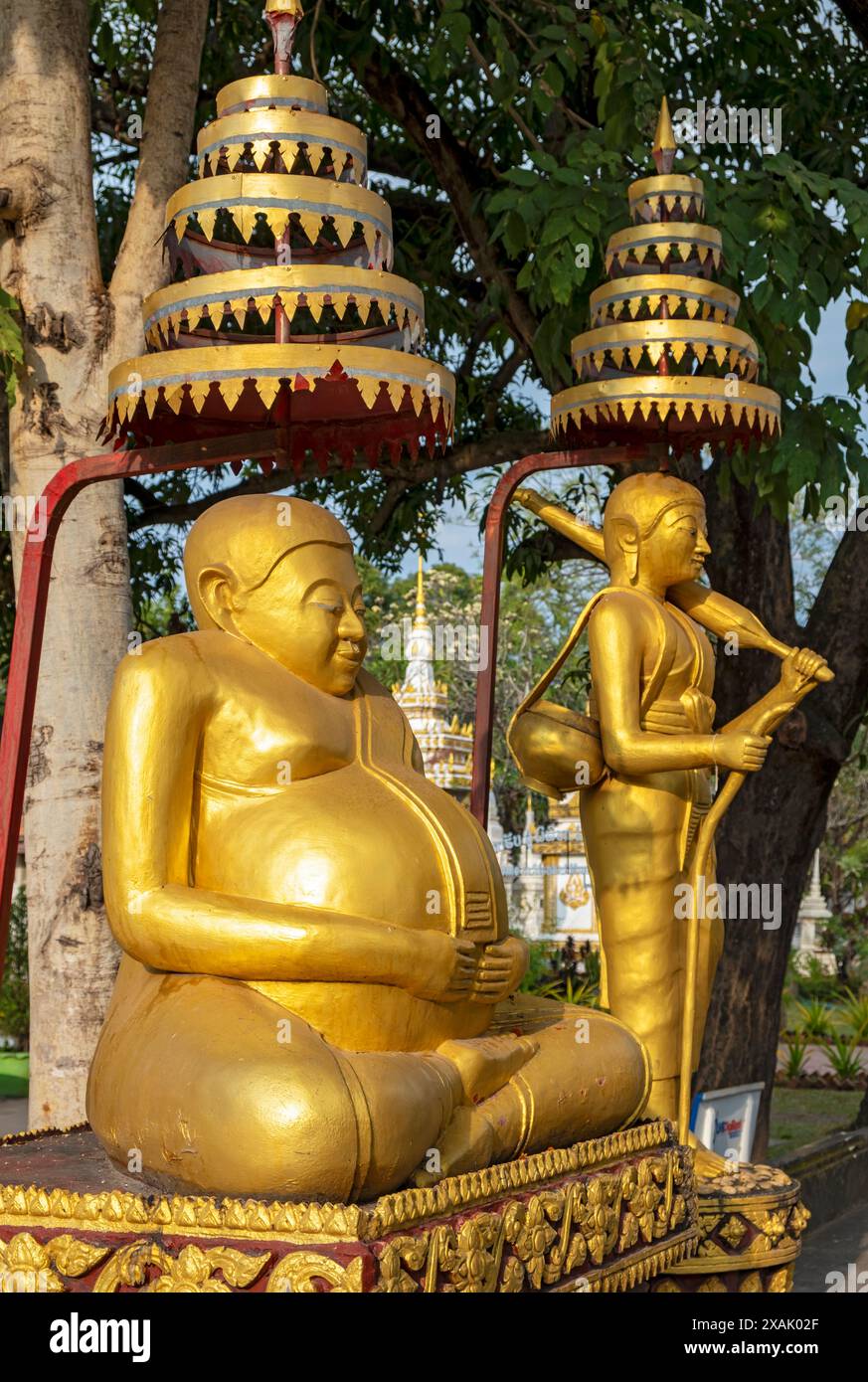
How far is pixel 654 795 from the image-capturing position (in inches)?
201

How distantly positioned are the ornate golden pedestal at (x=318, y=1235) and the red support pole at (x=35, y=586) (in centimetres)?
77

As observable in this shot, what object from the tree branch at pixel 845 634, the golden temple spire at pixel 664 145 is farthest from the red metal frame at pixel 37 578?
the tree branch at pixel 845 634

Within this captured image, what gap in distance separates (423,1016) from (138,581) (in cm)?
554

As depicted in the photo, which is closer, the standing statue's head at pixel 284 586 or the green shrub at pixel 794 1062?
the standing statue's head at pixel 284 586

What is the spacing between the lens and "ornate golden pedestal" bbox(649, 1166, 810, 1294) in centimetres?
477

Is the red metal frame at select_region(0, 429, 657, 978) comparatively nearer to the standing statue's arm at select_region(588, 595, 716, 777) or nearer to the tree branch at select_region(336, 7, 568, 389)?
the standing statue's arm at select_region(588, 595, 716, 777)

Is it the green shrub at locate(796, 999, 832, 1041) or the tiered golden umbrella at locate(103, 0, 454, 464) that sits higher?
the tiered golden umbrella at locate(103, 0, 454, 464)

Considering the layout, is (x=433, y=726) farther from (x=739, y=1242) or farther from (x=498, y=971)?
(x=498, y=971)

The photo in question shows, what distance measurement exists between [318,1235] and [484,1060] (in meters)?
0.71

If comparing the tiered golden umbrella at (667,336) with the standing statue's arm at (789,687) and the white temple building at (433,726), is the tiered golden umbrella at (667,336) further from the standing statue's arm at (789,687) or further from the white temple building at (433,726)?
the white temple building at (433,726)

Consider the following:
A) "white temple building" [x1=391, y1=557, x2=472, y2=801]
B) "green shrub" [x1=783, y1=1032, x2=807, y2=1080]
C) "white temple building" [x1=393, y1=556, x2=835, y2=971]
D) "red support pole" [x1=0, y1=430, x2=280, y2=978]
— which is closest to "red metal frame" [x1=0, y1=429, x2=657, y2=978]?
"red support pole" [x1=0, y1=430, x2=280, y2=978]

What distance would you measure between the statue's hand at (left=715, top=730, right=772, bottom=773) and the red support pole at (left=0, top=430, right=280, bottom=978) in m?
1.52

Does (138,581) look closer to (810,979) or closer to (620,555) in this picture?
(620,555)

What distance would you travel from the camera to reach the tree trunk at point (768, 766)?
25.2 ft
